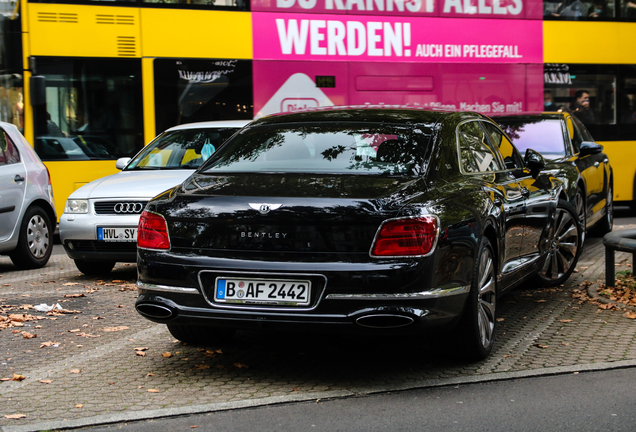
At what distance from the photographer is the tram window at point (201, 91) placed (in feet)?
42.2

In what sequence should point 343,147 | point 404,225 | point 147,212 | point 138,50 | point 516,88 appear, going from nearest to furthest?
point 404,225 < point 147,212 < point 343,147 < point 138,50 < point 516,88

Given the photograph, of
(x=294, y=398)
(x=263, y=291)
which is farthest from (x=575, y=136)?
(x=294, y=398)

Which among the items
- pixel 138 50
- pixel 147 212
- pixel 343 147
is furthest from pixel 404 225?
pixel 138 50

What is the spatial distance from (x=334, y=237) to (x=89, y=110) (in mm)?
8854

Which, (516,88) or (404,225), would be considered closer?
(404,225)

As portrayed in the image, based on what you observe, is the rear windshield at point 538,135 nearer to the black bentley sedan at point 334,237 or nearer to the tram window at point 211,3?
the black bentley sedan at point 334,237

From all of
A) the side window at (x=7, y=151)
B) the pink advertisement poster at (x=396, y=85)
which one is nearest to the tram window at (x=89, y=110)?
the pink advertisement poster at (x=396, y=85)

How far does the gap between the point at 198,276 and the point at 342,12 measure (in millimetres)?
9734

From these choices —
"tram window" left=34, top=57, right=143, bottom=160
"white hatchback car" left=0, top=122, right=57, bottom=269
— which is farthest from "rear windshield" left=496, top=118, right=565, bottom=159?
"white hatchback car" left=0, top=122, right=57, bottom=269

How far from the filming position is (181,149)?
32.3 ft

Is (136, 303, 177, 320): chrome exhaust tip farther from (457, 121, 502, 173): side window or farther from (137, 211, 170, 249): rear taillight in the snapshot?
(457, 121, 502, 173): side window

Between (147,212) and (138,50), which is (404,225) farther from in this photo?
(138,50)

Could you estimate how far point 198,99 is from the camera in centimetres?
1312

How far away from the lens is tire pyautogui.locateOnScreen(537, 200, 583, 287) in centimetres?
785
